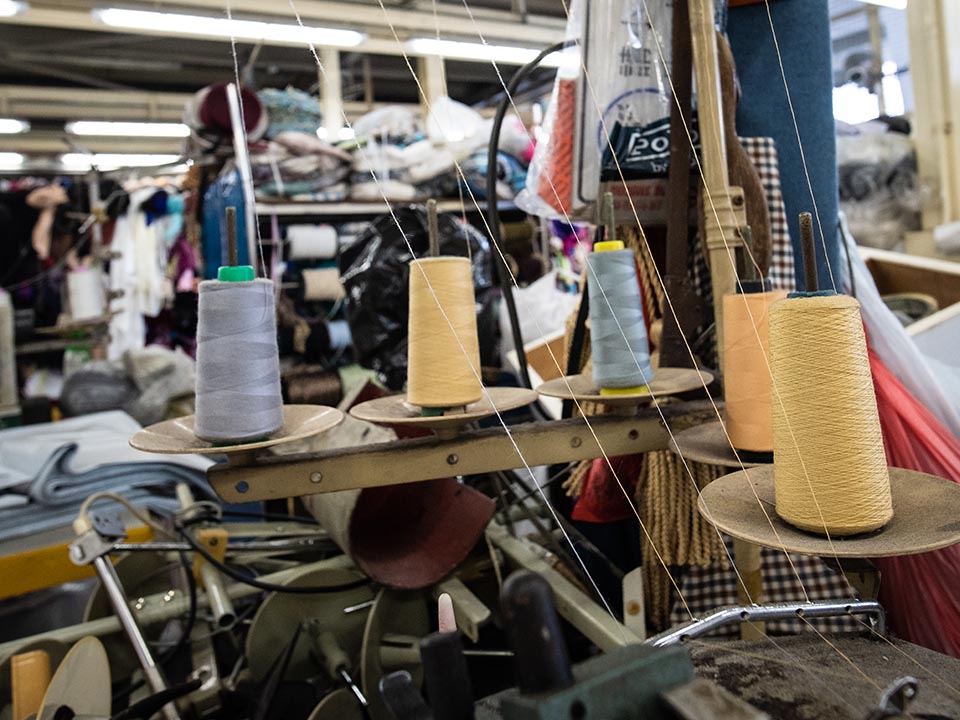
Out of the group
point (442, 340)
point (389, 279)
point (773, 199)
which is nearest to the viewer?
point (442, 340)

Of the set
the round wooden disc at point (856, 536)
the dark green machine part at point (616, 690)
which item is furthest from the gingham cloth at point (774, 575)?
the dark green machine part at point (616, 690)

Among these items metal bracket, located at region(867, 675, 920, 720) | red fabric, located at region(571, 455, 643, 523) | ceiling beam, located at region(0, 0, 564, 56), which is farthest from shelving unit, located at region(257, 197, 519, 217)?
metal bracket, located at region(867, 675, 920, 720)

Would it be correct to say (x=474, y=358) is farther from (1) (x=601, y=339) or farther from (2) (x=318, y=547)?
(2) (x=318, y=547)

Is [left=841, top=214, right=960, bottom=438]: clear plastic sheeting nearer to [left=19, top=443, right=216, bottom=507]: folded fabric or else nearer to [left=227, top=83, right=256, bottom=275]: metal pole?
[left=227, top=83, right=256, bottom=275]: metal pole

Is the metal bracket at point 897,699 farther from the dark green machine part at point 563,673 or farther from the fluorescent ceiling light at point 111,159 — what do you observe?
the fluorescent ceiling light at point 111,159

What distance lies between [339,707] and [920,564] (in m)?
1.03

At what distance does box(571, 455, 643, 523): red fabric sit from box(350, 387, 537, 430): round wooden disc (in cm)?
30

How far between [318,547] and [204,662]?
487 mm

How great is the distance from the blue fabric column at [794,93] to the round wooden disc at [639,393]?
1.63 feet

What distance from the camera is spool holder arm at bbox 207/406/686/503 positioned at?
1.02 metres

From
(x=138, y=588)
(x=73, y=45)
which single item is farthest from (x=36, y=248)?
(x=138, y=588)

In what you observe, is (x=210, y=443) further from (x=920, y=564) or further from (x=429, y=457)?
(x=920, y=564)

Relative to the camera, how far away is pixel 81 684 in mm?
1081

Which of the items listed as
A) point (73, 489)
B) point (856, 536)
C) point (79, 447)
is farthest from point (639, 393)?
point (79, 447)
